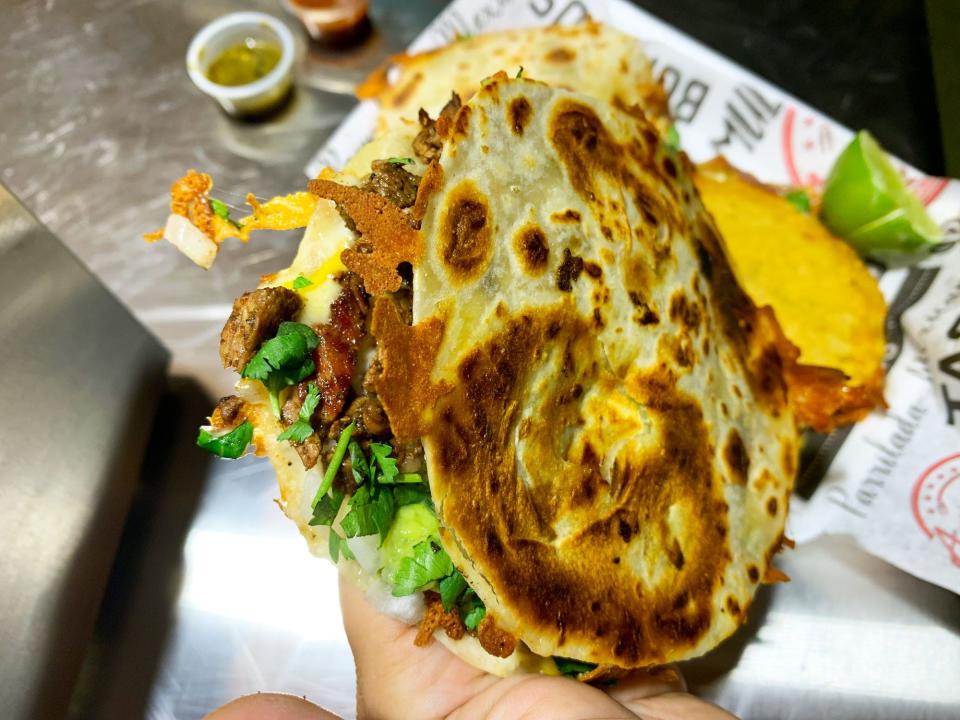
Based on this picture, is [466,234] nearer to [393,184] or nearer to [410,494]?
[393,184]

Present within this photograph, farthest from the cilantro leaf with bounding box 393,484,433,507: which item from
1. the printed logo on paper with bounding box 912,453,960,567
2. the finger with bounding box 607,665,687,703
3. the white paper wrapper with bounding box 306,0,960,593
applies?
the printed logo on paper with bounding box 912,453,960,567

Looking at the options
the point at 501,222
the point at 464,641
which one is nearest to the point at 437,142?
the point at 501,222

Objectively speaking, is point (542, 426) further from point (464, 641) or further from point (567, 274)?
point (464, 641)

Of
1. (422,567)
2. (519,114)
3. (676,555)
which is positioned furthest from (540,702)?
(519,114)

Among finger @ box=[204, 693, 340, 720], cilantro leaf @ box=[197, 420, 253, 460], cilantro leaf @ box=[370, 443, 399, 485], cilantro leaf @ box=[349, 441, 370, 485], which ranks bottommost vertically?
finger @ box=[204, 693, 340, 720]

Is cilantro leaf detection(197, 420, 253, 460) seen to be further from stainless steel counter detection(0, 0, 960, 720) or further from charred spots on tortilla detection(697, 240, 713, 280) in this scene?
charred spots on tortilla detection(697, 240, 713, 280)
